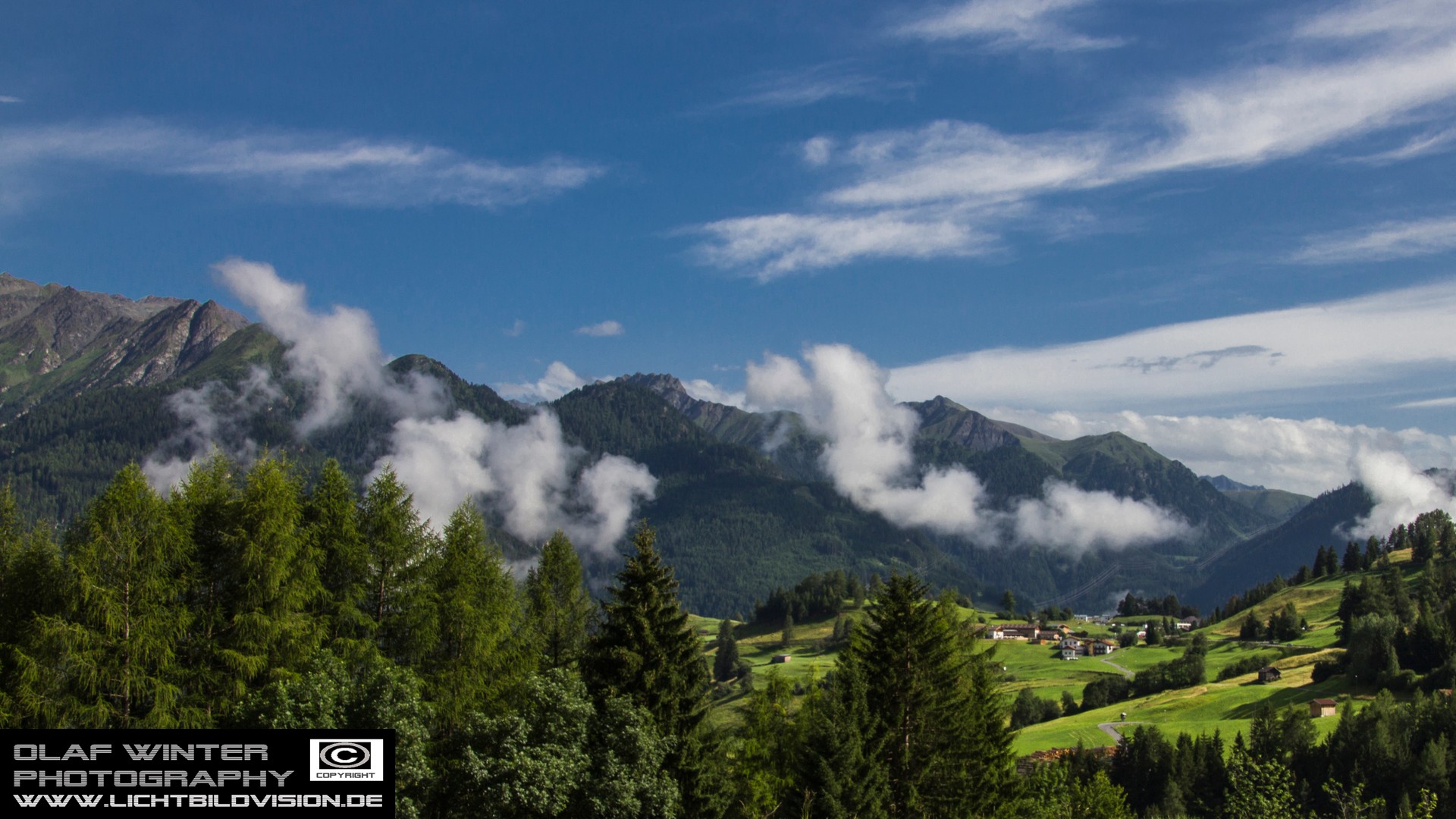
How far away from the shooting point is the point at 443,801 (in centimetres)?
3822

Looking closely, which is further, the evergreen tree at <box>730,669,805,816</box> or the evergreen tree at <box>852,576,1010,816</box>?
the evergreen tree at <box>730,669,805,816</box>

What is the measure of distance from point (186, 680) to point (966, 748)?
120ft

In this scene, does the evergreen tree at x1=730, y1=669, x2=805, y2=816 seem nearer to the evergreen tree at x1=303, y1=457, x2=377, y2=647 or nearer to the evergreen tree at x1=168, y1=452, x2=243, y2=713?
the evergreen tree at x1=303, y1=457, x2=377, y2=647

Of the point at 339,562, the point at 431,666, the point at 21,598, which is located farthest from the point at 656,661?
the point at 21,598

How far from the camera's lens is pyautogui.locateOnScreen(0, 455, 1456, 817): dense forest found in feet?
120

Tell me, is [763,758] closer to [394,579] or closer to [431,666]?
[431,666]

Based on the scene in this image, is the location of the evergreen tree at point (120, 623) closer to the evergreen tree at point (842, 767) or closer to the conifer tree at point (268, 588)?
the conifer tree at point (268, 588)

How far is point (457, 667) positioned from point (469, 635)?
152cm

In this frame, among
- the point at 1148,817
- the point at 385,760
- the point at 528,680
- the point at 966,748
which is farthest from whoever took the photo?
the point at 1148,817

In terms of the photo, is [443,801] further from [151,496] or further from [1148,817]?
[1148,817]

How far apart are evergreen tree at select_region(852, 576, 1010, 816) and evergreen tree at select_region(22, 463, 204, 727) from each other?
30.7 metres

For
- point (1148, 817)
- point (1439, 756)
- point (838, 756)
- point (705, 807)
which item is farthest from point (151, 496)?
point (1439, 756)

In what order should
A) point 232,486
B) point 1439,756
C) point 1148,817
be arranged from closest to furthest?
point 232,486, point 1148,817, point 1439,756

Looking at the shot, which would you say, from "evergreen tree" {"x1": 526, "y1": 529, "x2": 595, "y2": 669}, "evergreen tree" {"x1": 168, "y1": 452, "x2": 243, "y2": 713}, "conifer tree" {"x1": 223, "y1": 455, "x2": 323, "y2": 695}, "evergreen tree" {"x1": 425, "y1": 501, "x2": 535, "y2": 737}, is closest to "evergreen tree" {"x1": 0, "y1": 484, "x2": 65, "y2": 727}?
"evergreen tree" {"x1": 168, "y1": 452, "x2": 243, "y2": 713}
